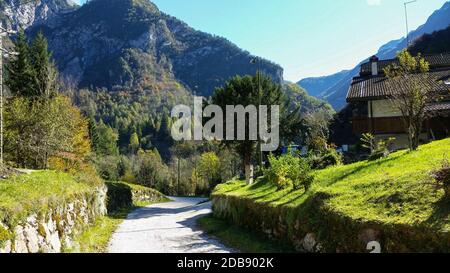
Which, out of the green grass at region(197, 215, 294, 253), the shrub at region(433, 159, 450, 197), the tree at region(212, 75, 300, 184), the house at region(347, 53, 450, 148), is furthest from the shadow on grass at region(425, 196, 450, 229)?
the tree at region(212, 75, 300, 184)

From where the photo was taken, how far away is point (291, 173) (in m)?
15.2

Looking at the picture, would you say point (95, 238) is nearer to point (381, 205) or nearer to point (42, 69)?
Result: point (381, 205)

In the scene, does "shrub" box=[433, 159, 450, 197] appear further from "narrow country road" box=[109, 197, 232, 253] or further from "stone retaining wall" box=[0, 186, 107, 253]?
"stone retaining wall" box=[0, 186, 107, 253]

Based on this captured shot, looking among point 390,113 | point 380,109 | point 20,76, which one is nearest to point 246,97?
point 380,109

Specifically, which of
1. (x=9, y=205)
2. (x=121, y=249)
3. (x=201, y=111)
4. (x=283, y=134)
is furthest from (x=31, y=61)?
(x=9, y=205)

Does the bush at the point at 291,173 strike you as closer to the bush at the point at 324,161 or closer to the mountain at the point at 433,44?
the bush at the point at 324,161

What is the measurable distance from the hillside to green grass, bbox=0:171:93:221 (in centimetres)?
693

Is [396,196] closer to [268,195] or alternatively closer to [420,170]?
[420,170]

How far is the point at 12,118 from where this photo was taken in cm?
2428

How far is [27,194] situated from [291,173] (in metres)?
8.71

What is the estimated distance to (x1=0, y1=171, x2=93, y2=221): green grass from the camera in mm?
9188

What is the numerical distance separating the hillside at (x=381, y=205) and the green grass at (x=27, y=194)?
693cm

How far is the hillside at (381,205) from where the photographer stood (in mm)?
7637
